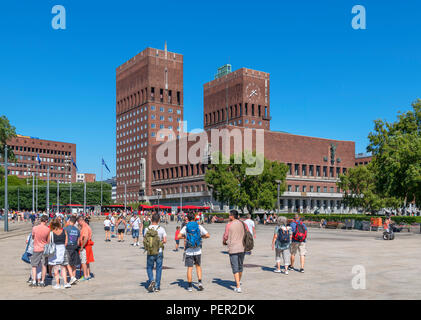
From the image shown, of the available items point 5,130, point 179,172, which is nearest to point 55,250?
point 5,130

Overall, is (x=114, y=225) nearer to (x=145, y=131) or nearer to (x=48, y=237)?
(x=48, y=237)

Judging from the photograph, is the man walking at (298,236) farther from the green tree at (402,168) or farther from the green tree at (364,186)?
the green tree at (364,186)

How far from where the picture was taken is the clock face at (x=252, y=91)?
141 meters

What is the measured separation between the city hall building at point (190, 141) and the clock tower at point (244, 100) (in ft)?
0.98

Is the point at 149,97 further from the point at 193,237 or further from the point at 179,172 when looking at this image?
the point at 193,237

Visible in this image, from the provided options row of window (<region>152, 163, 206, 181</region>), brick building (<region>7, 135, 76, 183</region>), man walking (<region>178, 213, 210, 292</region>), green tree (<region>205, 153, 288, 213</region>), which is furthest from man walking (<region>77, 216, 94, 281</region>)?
brick building (<region>7, 135, 76, 183</region>)

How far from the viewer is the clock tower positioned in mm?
140750

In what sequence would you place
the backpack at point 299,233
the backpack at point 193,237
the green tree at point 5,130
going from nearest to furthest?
1. the backpack at point 193,237
2. the backpack at point 299,233
3. the green tree at point 5,130

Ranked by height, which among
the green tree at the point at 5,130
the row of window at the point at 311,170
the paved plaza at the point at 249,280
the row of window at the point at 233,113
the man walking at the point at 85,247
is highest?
Answer: the row of window at the point at 233,113

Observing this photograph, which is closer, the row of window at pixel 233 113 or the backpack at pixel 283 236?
the backpack at pixel 283 236

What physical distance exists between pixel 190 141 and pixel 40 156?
8582cm

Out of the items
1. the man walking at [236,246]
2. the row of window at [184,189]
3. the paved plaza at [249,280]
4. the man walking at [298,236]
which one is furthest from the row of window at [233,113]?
the man walking at [236,246]

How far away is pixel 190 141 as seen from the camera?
373 feet

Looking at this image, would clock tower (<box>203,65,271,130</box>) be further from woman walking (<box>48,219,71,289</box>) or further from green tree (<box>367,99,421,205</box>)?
woman walking (<box>48,219,71,289</box>)
